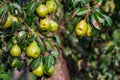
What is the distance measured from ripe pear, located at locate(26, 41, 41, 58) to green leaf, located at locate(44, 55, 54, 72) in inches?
2.4

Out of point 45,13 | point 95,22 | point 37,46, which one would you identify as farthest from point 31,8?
point 95,22

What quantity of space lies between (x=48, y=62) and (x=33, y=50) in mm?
123

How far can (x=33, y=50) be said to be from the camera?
2121 millimetres

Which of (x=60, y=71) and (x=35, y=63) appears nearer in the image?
(x=35, y=63)

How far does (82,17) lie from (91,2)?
0.10 metres

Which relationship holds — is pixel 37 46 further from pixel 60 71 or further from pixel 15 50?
pixel 60 71

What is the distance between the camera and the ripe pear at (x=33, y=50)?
2.13 m

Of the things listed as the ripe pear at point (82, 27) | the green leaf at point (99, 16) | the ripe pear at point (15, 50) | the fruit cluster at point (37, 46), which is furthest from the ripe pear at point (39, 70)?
the green leaf at point (99, 16)

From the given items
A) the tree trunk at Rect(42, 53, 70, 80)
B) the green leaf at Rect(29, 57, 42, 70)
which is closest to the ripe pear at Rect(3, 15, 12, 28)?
the green leaf at Rect(29, 57, 42, 70)

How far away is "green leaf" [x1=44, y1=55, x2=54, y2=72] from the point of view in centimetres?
219

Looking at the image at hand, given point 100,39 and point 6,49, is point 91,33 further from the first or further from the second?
point 100,39

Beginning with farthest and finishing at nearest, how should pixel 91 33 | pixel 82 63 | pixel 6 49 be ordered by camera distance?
pixel 82 63
pixel 6 49
pixel 91 33

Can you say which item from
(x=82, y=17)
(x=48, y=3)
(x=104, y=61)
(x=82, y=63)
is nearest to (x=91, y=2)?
(x=82, y=17)

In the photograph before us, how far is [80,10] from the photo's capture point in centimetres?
218
